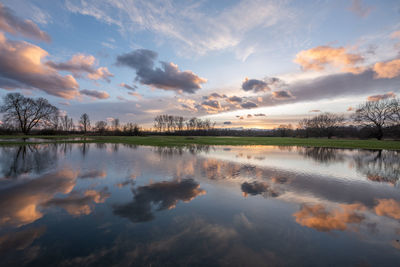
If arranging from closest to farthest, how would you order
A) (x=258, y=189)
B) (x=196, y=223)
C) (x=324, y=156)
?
1. (x=196, y=223)
2. (x=258, y=189)
3. (x=324, y=156)

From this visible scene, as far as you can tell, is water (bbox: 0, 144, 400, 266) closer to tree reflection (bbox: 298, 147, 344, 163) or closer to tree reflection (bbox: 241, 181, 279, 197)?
tree reflection (bbox: 241, 181, 279, 197)

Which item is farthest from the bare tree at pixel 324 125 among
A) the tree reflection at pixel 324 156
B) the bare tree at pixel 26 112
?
the bare tree at pixel 26 112

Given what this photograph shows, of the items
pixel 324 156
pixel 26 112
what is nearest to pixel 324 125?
pixel 324 156

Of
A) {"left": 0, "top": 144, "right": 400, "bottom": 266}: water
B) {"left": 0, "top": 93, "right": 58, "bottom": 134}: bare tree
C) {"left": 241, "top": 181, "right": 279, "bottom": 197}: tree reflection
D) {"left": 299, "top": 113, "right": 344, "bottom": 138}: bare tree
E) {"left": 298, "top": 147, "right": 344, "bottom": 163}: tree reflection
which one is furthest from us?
{"left": 299, "top": 113, "right": 344, "bottom": 138}: bare tree

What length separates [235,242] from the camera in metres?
4.00

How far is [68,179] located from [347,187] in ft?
48.1

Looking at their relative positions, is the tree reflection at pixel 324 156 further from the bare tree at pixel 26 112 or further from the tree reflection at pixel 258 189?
the bare tree at pixel 26 112

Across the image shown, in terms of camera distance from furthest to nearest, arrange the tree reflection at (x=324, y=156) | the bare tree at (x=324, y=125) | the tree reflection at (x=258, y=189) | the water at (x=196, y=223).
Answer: the bare tree at (x=324, y=125) → the tree reflection at (x=324, y=156) → the tree reflection at (x=258, y=189) → the water at (x=196, y=223)

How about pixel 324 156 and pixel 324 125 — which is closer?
pixel 324 156

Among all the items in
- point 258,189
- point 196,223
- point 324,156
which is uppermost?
point 196,223

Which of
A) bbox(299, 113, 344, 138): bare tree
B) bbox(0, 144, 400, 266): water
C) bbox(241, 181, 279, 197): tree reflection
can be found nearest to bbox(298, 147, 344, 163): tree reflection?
bbox(0, 144, 400, 266): water

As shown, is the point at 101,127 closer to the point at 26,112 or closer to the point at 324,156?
the point at 26,112

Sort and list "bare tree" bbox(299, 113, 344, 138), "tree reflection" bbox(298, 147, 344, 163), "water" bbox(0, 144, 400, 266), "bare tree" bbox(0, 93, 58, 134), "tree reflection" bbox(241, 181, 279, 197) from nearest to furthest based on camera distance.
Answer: "water" bbox(0, 144, 400, 266), "tree reflection" bbox(241, 181, 279, 197), "tree reflection" bbox(298, 147, 344, 163), "bare tree" bbox(0, 93, 58, 134), "bare tree" bbox(299, 113, 344, 138)

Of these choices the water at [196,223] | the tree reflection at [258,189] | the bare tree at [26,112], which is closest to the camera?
the water at [196,223]
